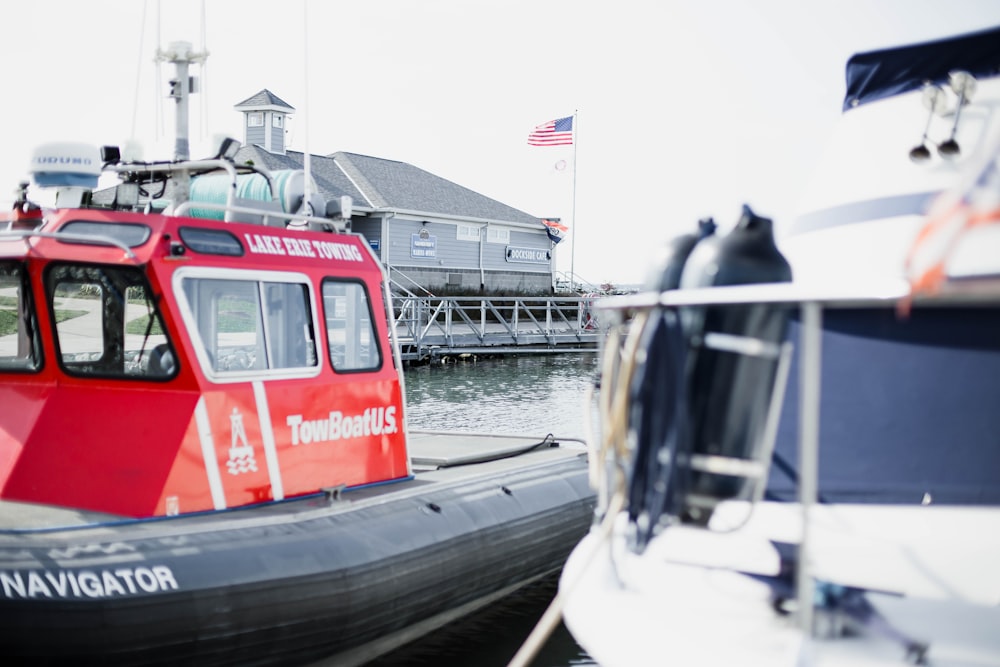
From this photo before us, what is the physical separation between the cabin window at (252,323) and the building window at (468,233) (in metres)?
29.7

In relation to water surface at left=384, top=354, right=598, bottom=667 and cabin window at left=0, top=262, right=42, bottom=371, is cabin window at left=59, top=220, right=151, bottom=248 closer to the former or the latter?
cabin window at left=0, top=262, right=42, bottom=371

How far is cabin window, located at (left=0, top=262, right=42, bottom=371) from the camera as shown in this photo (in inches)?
235

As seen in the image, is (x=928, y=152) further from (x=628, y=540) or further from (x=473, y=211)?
(x=473, y=211)

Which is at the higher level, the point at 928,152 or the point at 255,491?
the point at 928,152

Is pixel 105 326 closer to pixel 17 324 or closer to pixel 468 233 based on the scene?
pixel 17 324

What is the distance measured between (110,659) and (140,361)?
1.73 metres

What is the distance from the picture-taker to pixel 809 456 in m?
3.01

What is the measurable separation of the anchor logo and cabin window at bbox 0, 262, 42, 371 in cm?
120

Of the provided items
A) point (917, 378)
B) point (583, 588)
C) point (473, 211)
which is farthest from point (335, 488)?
point (473, 211)

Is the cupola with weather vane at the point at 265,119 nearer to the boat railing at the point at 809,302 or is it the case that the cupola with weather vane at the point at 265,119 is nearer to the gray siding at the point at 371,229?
the gray siding at the point at 371,229

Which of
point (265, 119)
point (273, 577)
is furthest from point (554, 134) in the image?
point (273, 577)

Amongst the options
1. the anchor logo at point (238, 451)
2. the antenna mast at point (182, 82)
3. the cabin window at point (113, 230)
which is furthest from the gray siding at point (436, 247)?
the cabin window at point (113, 230)

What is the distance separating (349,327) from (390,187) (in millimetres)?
28593

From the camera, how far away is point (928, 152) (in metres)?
3.82
